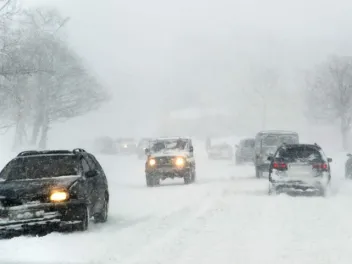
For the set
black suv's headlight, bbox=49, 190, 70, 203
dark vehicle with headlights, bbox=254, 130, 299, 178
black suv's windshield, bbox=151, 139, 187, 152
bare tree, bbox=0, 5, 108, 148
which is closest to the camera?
black suv's headlight, bbox=49, 190, 70, 203

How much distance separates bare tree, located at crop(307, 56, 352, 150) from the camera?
258 ft

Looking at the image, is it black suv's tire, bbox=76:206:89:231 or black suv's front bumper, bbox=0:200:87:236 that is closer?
black suv's front bumper, bbox=0:200:87:236

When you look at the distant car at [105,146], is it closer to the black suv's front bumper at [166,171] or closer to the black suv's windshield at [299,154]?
the black suv's front bumper at [166,171]

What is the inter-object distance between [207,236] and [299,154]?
1020 cm

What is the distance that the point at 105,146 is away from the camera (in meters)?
70.4

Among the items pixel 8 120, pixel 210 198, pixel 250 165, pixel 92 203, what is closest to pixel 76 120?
pixel 8 120

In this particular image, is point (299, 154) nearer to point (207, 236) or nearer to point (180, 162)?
point (180, 162)

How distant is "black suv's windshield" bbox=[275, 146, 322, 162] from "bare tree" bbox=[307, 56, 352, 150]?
184 feet

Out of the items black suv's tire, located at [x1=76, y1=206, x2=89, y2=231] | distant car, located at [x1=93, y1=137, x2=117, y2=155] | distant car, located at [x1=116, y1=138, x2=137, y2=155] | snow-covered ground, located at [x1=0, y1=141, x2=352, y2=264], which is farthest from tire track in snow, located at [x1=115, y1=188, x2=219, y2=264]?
distant car, located at [x1=116, y1=138, x2=137, y2=155]

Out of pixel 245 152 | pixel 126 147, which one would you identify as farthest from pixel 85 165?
pixel 126 147

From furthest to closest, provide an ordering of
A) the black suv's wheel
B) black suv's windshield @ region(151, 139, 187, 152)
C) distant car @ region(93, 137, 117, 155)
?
distant car @ region(93, 137, 117, 155) < black suv's windshield @ region(151, 139, 187, 152) < the black suv's wheel

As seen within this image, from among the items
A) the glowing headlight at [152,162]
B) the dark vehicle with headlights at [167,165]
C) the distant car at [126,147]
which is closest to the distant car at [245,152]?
the dark vehicle with headlights at [167,165]

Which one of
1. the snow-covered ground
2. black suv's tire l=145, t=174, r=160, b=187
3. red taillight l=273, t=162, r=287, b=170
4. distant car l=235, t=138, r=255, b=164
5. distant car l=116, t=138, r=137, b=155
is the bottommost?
the snow-covered ground

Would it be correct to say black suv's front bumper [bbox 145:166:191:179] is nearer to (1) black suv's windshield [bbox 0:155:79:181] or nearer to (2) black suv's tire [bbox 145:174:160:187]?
(2) black suv's tire [bbox 145:174:160:187]
